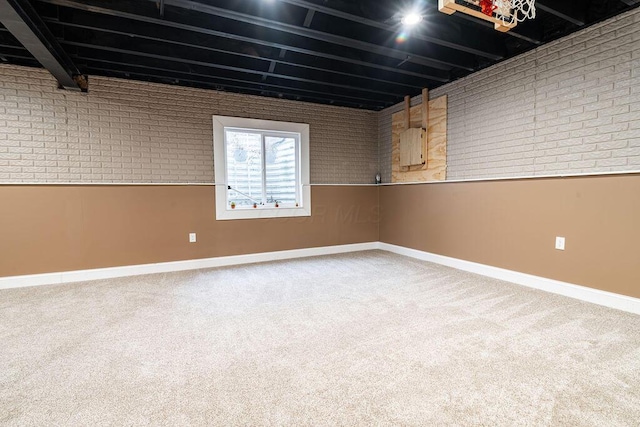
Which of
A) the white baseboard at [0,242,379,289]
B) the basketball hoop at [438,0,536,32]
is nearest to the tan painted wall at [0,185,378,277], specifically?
the white baseboard at [0,242,379,289]

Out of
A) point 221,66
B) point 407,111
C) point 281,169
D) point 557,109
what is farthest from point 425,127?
point 221,66

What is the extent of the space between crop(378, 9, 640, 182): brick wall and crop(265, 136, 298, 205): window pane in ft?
7.97

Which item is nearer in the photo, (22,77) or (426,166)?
(22,77)

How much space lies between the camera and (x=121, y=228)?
12.9 feet

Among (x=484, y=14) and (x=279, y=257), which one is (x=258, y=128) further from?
(x=484, y=14)

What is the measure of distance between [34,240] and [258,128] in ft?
10.1

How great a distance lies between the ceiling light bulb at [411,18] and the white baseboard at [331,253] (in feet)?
9.31

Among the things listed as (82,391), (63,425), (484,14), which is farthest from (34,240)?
(484,14)

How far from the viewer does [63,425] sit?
1390 mm

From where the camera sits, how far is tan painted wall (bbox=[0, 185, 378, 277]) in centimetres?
351

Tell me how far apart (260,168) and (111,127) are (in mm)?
1968

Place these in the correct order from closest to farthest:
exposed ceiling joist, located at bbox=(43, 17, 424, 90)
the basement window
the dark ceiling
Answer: the dark ceiling → exposed ceiling joist, located at bbox=(43, 17, 424, 90) → the basement window

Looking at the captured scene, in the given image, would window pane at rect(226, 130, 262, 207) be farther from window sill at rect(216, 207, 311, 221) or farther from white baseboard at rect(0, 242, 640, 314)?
white baseboard at rect(0, 242, 640, 314)

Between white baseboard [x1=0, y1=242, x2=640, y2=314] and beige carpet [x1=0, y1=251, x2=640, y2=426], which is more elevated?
white baseboard [x1=0, y1=242, x2=640, y2=314]
